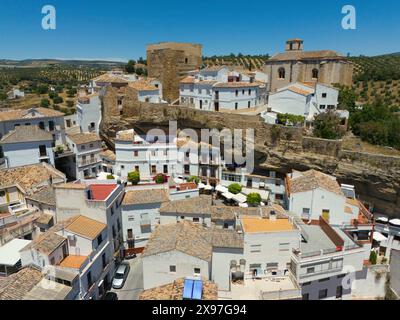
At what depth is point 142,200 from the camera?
1466cm

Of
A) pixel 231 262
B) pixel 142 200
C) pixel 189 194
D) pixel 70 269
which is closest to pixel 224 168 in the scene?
pixel 189 194

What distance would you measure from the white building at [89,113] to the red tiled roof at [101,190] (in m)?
9.76

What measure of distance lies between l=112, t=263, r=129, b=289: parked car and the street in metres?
0.16

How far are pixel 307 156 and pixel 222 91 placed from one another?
7.01m

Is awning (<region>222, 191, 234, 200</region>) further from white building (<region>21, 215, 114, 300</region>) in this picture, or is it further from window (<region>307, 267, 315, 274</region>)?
white building (<region>21, 215, 114, 300</region>)

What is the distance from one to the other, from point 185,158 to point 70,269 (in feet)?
34.7

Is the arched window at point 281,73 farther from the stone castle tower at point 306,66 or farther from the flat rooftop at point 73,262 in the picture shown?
the flat rooftop at point 73,262

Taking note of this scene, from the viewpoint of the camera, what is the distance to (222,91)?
1973 cm

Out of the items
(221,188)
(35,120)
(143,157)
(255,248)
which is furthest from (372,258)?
(35,120)

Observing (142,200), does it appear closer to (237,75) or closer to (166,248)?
(166,248)

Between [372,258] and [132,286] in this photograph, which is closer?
[132,286]

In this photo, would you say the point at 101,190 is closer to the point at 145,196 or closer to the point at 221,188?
the point at 145,196

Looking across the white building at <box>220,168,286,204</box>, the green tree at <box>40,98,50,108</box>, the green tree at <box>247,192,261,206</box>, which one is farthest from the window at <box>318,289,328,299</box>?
the green tree at <box>40,98,50,108</box>
